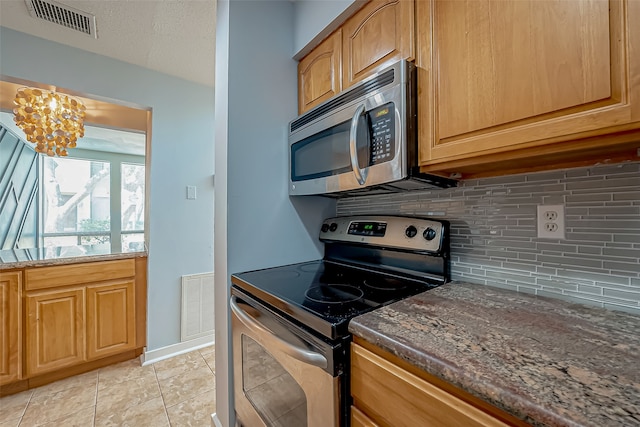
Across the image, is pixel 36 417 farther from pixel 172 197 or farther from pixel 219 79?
pixel 219 79

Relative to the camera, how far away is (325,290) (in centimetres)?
102

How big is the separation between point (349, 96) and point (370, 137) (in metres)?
0.23

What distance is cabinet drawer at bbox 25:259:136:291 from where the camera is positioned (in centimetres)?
175

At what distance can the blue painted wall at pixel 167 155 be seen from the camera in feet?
6.19

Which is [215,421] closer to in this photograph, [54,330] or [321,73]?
[54,330]

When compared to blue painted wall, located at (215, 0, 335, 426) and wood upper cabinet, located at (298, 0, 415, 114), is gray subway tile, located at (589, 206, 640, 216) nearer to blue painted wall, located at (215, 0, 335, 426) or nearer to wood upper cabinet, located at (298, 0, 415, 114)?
wood upper cabinet, located at (298, 0, 415, 114)

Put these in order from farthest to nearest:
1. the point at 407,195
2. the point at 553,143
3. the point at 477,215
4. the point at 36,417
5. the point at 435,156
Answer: the point at 36,417, the point at 407,195, the point at 477,215, the point at 435,156, the point at 553,143

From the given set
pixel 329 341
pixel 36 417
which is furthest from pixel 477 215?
pixel 36 417

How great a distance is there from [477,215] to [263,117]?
3.69 feet

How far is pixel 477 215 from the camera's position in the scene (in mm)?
1036

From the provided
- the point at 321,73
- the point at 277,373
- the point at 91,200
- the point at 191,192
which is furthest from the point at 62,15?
the point at 91,200

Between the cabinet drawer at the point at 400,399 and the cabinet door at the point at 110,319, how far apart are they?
7.02ft

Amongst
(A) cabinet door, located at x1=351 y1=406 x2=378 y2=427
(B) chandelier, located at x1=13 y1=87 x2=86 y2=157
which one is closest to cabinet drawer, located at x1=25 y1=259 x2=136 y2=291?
(B) chandelier, located at x1=13 y1=87 x2=86 y2=157

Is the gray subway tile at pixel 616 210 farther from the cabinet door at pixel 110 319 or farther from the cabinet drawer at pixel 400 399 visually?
the cabinet door at pixel 110 319
